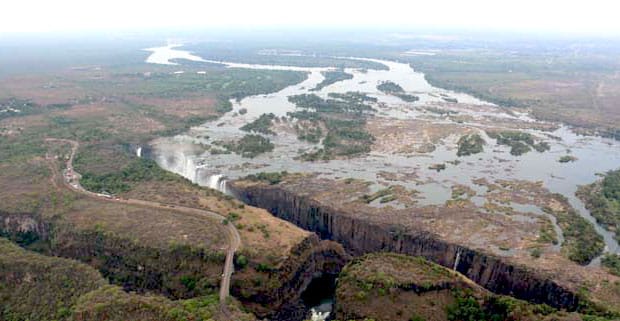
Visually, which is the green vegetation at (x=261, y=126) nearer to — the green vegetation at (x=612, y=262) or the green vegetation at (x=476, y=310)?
the green vegetation at (x=476, y=310)

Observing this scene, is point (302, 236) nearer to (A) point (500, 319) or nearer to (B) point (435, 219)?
(B) point (435, 219)

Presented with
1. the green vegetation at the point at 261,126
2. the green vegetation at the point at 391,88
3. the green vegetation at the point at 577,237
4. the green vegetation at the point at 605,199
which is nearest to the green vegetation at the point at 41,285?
the green vegetation at the point at 577,237

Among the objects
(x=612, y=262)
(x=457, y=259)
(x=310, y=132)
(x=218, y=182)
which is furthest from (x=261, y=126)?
(x=612, y=262)

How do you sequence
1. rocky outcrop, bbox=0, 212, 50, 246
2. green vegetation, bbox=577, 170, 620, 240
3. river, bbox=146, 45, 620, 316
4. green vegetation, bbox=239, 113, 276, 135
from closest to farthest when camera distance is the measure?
1. rocky outcrop, bbox=0, 212, 50, 246
2. green vegetation, bbox=577, 170, 620, 240
3. river, bbox=146, 45, 620, 316
4. green vegetation, bbox=239, 113, 276, 135

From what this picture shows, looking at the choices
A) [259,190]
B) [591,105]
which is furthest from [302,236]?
[591,105]

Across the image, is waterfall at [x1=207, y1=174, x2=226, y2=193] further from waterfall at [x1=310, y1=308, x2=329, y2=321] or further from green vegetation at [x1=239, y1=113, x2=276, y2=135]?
waterfall at [x1=310, y1=308, x2=329, y2=321]

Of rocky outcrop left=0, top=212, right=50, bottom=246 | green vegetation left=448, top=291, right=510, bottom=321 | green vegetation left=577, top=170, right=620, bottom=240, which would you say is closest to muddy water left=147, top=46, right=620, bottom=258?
green vegetation left=577, top=170, right=620, bottom=240
